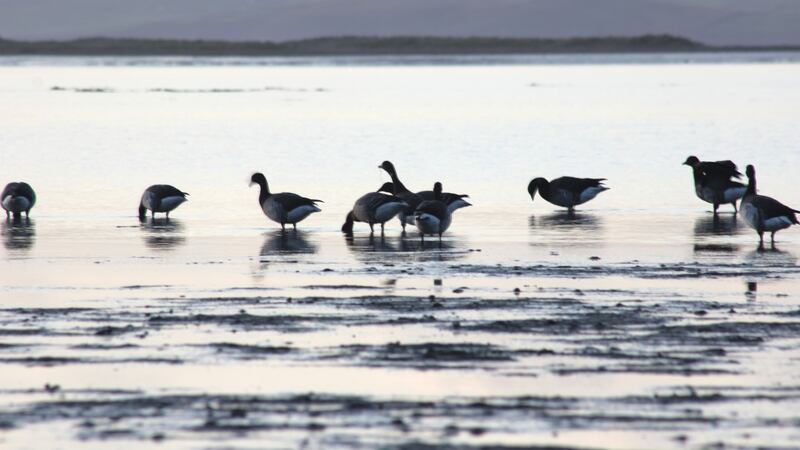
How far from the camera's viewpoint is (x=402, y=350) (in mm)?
11000

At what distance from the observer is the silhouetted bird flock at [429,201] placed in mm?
18609

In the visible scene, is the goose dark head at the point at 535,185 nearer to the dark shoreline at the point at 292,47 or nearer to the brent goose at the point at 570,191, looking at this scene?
the brent goose at the point at 570,191

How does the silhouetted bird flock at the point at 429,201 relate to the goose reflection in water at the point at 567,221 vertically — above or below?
above

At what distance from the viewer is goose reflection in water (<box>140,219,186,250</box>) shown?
19016mm

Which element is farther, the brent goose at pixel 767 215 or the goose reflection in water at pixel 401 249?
the brent goose at pixel 767 215

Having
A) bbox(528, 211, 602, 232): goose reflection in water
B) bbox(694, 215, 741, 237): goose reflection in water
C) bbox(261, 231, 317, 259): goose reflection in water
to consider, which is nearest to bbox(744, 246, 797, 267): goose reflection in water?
bbox(694, 215, 741, 237): goose reflection in water

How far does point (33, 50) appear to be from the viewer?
172 metres

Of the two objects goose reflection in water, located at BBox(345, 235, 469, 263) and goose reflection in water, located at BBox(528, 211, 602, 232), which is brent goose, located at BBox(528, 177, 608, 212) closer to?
goose reflection in water, located at BBox(528, 211, 602, 232)

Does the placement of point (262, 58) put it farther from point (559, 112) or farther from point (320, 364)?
point (320, 364)

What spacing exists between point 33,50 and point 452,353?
552 feet

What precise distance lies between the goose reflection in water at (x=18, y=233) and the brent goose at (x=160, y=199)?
5.77 feet

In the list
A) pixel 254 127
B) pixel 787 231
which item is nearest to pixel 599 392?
pixel 787 231

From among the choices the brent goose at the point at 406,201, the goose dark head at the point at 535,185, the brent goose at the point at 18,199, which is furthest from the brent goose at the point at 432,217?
the brent goose at the point at 18,199

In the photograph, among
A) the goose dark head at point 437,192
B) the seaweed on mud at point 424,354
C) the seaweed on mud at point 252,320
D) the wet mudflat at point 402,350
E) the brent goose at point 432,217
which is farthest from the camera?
the goose dark head at point 437,192
